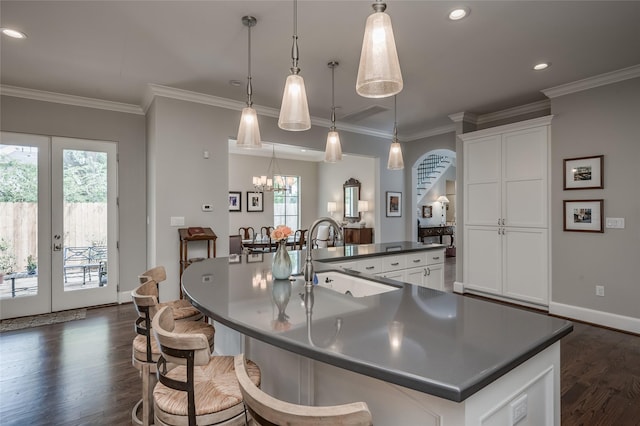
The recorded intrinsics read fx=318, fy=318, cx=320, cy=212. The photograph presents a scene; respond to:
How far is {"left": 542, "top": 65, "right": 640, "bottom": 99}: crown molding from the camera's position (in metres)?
3.52

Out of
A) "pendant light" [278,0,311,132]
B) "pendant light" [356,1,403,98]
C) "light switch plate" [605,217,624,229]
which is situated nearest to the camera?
"pendant light" [356,1,403,98]

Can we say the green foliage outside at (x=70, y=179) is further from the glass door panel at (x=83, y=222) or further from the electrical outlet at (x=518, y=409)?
the electrical outlet at (x=518, y=409)

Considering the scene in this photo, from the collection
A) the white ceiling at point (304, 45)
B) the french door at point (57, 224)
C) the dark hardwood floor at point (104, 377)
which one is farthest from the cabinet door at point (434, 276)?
the french door at point (57, 224)

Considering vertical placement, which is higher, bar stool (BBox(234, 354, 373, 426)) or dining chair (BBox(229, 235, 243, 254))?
bar stool (BBox(234, 354, 373, 426))

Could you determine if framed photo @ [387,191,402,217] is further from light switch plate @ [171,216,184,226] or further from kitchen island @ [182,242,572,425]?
kitchen island @ [182,242,572,425]

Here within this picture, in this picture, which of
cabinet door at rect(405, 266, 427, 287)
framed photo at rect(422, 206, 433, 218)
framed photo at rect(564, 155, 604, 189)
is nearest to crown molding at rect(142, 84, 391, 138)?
cabinet door at rect(405, 266, 427, 287)

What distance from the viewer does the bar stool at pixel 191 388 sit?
1.14 m

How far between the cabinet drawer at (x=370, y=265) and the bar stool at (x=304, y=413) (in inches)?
88.8

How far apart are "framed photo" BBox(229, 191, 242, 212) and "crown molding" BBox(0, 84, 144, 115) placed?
13.2 feet

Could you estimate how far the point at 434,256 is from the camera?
375 centimetres

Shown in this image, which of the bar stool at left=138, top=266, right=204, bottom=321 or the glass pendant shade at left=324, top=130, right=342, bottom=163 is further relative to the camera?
the glass pendant shade at left=324, top=130, right=342, bottom=163

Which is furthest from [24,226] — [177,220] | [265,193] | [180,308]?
[265,193]

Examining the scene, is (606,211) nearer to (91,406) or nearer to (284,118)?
(284,118)

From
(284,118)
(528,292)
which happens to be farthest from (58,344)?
(528,292)
